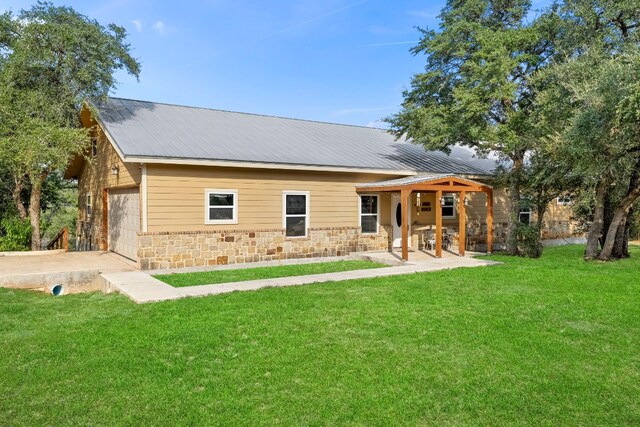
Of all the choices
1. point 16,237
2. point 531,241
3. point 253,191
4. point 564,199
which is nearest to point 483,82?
point 531,241

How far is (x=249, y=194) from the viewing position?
12.4 m

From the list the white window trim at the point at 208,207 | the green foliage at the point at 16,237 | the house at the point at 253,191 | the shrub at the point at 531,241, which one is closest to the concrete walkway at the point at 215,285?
the house at the point at 253,191

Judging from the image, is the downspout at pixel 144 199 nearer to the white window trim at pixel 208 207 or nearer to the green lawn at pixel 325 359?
the white window trim at pixel 208 207

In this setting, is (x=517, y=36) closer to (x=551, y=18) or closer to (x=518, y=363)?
(x=551, y=18)

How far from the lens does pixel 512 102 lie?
13.3 m

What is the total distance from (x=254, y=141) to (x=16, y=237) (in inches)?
316

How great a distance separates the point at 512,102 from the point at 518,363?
1059 cm

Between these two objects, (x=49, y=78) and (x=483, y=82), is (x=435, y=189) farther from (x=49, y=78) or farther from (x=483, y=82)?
(x=49, y=78)

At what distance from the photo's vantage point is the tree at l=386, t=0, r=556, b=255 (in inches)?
489

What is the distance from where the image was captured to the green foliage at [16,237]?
13805mm

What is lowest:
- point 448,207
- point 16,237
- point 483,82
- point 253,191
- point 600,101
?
point 16,237

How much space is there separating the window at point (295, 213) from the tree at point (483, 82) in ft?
14.1

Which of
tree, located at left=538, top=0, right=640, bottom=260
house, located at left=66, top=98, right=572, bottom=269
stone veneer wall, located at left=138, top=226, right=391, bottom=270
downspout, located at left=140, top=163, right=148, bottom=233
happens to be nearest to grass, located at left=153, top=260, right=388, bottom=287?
stone veneer wall, located at left=138, top=226, right=391, bottom=270

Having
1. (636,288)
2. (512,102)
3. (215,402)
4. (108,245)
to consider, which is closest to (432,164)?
(512,102)
